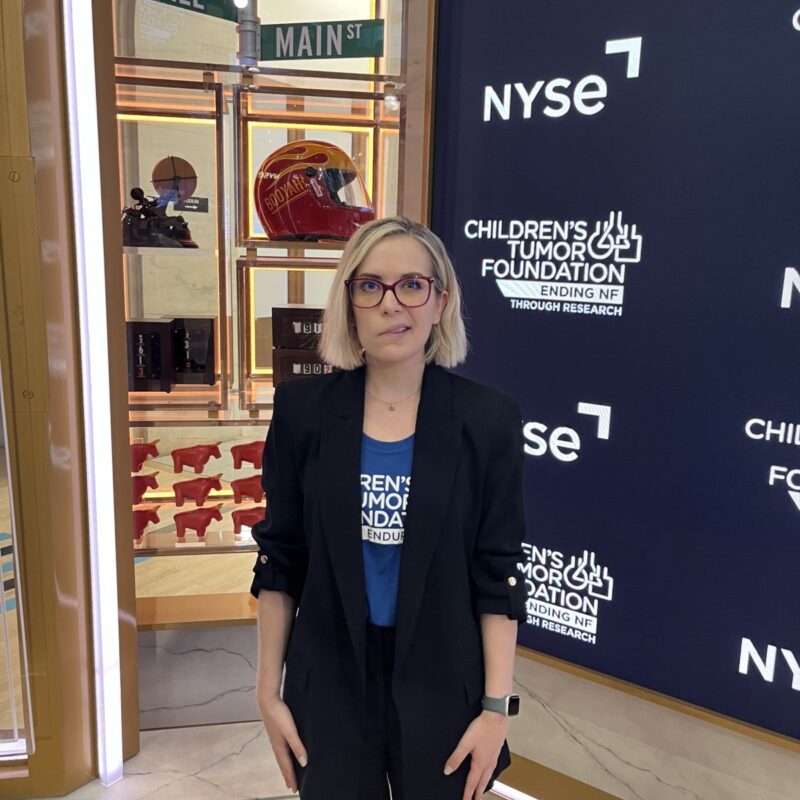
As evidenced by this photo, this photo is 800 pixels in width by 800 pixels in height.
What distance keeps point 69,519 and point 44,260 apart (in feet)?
2.38

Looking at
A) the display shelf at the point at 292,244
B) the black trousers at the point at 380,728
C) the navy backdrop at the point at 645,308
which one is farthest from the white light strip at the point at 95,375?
the black trousers at the point at 380,728

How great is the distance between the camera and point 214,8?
7.49ft

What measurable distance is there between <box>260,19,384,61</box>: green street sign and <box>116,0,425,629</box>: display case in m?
0.05

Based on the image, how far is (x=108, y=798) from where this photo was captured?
217cm

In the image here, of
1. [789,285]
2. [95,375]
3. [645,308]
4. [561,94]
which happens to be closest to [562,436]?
[645,308]

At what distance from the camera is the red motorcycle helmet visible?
2.38 metres

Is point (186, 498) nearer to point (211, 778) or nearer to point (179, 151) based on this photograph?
point (211, 778)

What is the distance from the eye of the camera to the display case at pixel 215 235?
235 cm

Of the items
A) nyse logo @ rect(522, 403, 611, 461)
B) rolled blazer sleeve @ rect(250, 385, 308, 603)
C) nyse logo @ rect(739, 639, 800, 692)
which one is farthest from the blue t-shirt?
nyse logo @ rect(739, 639, 800, 692)

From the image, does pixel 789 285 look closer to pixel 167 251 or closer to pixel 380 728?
pixel 380 728

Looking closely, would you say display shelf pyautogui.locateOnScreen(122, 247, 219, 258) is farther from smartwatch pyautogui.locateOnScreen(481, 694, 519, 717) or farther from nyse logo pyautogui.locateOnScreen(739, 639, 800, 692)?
nyse logo pyautogui.locateOnScreen(739, 639, 800, 692)

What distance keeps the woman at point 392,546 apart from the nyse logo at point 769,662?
825 mm

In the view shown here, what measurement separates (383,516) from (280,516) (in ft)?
0.64

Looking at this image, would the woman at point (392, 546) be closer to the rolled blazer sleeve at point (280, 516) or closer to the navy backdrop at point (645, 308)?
the rolled blazer sleeve at point (280, 516)
